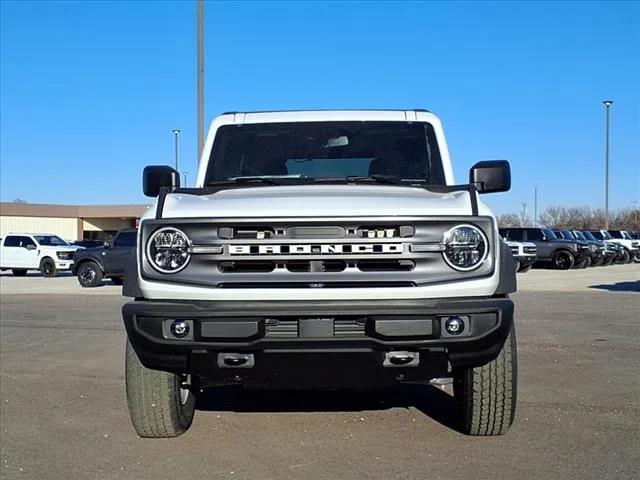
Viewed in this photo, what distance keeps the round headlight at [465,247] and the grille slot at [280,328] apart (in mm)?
908

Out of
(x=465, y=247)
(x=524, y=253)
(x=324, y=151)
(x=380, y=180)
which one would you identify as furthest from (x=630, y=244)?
(x=465, y=247)

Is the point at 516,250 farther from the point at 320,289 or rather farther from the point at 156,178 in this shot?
the point at 320,289

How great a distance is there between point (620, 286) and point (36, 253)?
21.0 meters

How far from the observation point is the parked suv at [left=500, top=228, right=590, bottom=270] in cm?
3022

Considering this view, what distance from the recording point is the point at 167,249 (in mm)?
4219

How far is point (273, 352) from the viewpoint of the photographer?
13.4 ft

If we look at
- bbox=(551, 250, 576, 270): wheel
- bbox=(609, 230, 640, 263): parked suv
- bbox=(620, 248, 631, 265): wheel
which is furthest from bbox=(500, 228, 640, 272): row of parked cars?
bbox=(609, 230, 640, 263): parked suv

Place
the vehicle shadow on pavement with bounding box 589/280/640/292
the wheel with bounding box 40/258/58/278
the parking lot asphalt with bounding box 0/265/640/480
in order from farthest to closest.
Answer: the wheel with bounding box 40/258/58/278 → the vehicle shadow on pavement with bounding box 589/280/640/292 → the parking lot asphalt with bounding box 0/265/640/480

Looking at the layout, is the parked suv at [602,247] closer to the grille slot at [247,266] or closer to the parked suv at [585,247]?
the parked suv at [585,247]

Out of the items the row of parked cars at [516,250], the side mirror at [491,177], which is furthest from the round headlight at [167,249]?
the row of parked cars at [516,250]

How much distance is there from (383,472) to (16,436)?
2739 millimetres

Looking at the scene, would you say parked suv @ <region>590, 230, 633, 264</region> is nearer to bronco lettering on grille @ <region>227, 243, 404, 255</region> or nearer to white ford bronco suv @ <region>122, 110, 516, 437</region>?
white ford bronco suv @ <region>122, 110, 516, 437</region>

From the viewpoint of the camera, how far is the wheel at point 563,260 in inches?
1212

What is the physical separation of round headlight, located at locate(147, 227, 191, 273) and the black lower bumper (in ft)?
0.73
